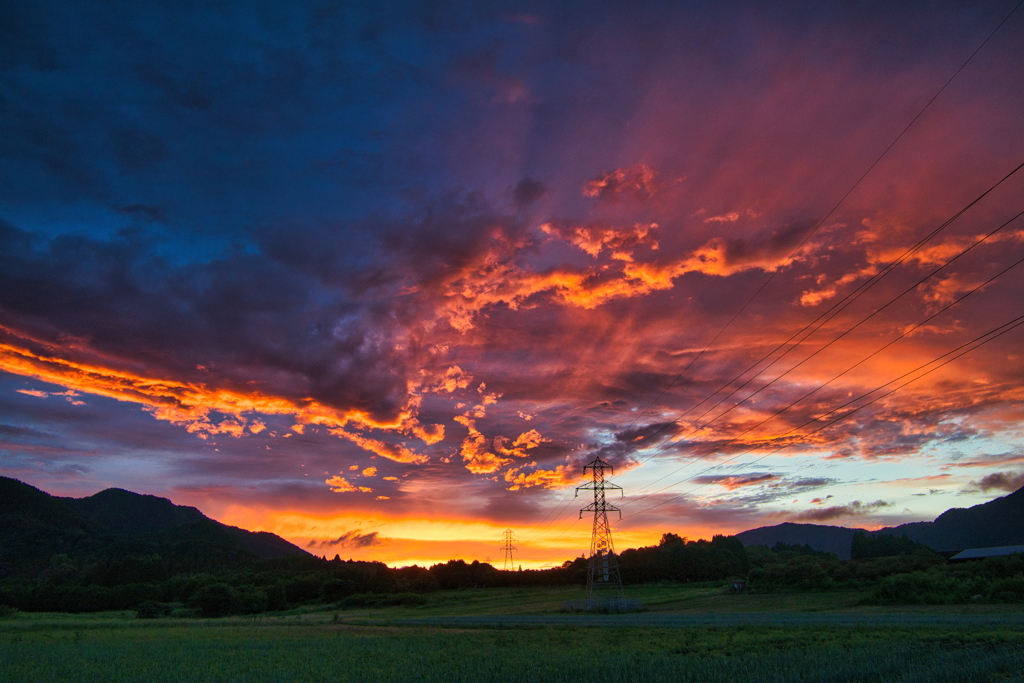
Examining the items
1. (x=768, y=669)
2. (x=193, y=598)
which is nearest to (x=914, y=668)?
(x=768, y=669)

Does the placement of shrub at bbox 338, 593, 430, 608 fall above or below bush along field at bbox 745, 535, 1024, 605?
below

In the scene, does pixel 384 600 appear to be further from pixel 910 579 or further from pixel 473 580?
pixel 910 579

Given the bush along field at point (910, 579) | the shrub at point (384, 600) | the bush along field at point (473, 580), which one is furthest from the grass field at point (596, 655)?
the shrub at point (384, 600)

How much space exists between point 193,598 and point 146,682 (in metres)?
A: 113

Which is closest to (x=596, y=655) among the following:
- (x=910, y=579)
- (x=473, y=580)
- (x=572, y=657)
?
(x=572, y=657)

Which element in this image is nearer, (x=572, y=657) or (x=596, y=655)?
(x=572, y=657)

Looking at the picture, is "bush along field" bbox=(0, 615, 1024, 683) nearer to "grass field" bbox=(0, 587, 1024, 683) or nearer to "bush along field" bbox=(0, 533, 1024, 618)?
"grass field" bbox=(0, 587, 1024, 683)

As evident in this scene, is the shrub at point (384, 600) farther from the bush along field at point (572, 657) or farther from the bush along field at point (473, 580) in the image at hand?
the bush along field at point (572, 657)

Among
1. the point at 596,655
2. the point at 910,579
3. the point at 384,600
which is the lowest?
the point at 384,600

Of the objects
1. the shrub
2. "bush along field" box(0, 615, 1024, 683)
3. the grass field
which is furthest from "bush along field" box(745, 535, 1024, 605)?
the shrub

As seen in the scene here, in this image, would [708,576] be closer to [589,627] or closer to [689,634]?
[589,627]

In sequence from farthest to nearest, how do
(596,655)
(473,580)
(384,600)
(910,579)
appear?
(473,580)
(384,600)
(910,579)
(596,655)

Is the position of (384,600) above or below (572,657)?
below

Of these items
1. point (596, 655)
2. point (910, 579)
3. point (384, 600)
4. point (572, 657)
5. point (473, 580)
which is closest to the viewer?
point (572, 657)
